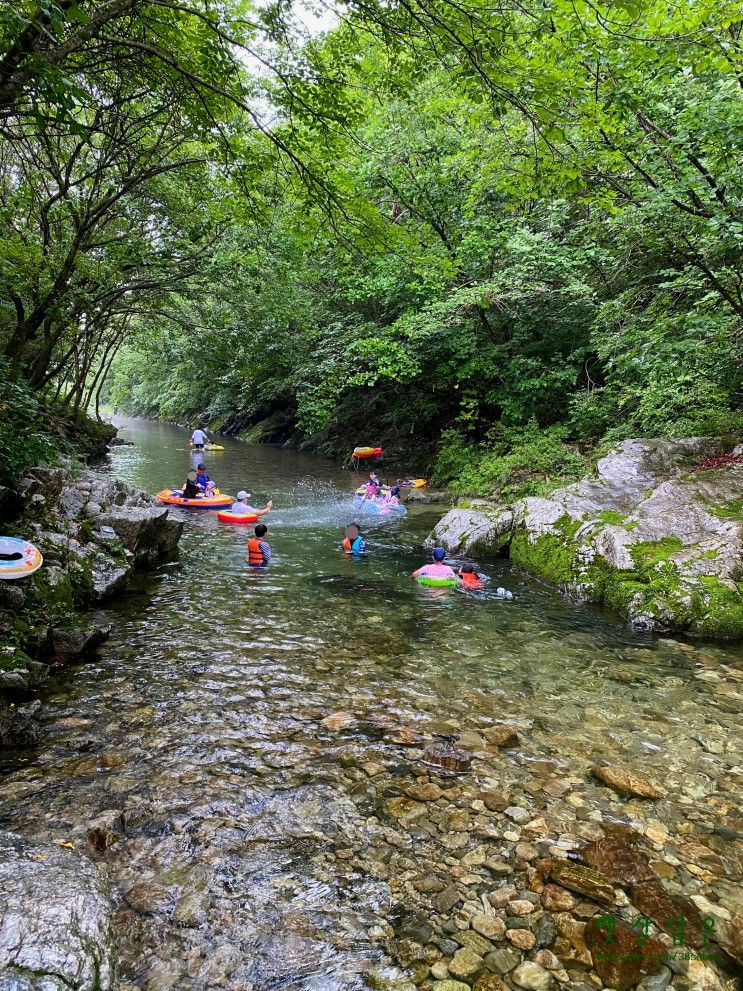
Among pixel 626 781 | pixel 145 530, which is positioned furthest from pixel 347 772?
pixel 145 530

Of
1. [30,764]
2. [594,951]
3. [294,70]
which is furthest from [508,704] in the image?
[294,70]

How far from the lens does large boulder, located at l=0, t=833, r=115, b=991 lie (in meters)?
2.05

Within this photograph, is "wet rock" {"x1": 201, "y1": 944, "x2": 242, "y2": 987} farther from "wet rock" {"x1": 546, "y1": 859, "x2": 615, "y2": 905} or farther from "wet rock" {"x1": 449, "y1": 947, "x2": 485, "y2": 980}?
"wet rock" {"x1": 546, "y1": 859, "x2": 615, "y2": 905}

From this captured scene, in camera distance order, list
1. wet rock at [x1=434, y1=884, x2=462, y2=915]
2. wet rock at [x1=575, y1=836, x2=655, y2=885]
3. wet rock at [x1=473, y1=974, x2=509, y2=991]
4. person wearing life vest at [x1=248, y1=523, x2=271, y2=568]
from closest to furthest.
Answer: wet rock at [x1=473, y1=974, x2=509, y2=991]
wet rock at [x1=434, y1=884, x2=462, y2=915]
wet rock at [x1=575, y1=836, x2=655, y2=885]
person wearing life vest at [x1=248, y1=523, x2=271, y2=568]

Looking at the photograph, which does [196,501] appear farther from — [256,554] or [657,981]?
[657,981]

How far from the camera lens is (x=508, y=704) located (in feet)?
17.8

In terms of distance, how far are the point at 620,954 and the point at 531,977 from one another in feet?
1.70

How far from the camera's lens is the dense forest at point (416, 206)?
427cm

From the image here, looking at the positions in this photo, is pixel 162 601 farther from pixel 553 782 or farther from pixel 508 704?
pixel 553 782

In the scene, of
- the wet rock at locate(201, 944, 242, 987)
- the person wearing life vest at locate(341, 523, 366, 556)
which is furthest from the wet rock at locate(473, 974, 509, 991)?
the person wearing life vest at locate(341, 523, 366, 556)

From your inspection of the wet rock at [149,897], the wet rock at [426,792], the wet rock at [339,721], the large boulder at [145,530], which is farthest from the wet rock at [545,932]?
the large boulder at [145,530]

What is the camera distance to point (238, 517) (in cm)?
1392

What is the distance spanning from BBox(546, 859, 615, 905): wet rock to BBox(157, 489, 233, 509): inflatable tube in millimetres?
13562

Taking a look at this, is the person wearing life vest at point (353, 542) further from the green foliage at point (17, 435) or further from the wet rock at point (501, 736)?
the wet rock at point (501, 736)
